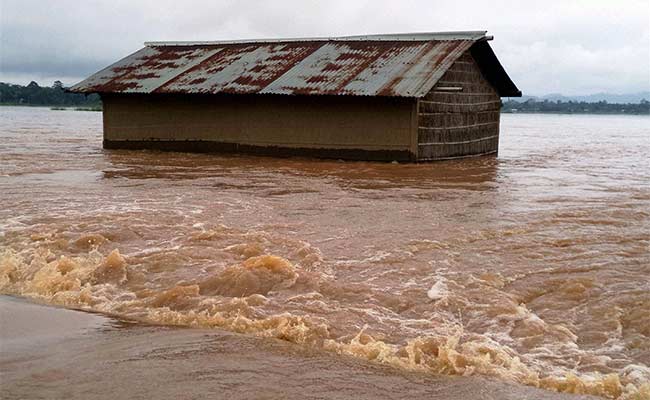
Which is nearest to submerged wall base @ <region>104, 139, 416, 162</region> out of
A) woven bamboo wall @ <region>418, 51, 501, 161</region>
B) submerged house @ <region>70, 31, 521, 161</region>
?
submerged house @ <region>70, 31, 521, 161</region>

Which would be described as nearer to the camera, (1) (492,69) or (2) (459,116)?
(2) (459,116)

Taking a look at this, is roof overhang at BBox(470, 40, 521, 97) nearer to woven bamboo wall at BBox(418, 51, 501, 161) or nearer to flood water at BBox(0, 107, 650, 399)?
woven bamboo wall at BBox(418, 51, 501, 161)

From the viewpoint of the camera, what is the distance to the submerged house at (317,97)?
1842 cm

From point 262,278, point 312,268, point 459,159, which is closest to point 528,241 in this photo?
point 312,268

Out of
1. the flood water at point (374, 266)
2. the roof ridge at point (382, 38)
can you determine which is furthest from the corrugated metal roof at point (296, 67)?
the flood water at point (374, 266)

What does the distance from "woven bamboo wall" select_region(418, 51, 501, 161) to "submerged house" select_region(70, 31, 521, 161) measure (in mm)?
31

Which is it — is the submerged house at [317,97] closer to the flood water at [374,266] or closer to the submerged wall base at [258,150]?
the submerged wall base at [258,150]

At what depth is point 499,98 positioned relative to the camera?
955 inches

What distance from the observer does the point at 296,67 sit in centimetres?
2072

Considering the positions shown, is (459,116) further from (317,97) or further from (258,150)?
(258,150)

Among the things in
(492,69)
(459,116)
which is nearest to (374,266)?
(459,116)

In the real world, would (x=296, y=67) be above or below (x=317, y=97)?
above

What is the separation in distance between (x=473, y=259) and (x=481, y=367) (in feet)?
10.6

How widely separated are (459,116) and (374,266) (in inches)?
519
